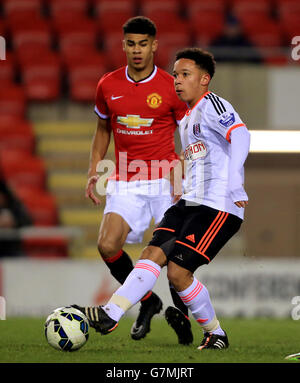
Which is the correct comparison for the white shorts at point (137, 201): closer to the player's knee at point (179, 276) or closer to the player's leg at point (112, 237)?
the player's leg at point (112, 237)

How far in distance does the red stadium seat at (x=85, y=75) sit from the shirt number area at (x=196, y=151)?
6.88m

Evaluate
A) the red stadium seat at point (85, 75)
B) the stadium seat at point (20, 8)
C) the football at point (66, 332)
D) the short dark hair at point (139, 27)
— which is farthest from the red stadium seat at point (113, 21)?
the football at point (66, 332)

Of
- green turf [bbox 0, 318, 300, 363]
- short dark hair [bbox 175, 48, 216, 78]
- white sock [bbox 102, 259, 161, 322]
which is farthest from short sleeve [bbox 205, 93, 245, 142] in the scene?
green turf [bbox 0, 318, 300, 363]

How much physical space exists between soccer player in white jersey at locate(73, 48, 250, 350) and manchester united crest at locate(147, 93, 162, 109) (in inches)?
24.6

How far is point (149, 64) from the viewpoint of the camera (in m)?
5.56

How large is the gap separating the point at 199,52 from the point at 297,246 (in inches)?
160

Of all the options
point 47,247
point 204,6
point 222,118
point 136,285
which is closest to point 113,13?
point 204,6

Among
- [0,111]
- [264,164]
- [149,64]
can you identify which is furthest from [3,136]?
[149,64]

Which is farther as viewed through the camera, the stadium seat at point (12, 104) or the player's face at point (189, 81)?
the stadium seat at point (12, 104)

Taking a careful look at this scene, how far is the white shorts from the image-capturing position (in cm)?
543

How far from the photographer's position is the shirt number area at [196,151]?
475 cm

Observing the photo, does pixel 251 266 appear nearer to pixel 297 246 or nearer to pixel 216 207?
pixel 297 246

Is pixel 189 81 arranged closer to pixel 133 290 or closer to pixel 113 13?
pixel 133 290

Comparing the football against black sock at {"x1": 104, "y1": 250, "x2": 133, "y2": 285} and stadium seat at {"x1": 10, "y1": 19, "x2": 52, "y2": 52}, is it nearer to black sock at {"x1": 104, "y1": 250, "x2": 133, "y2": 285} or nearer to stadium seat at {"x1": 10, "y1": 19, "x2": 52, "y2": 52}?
black sock at {"x1": 104, "y1": 250, "x2": 133, "y2": 285}
